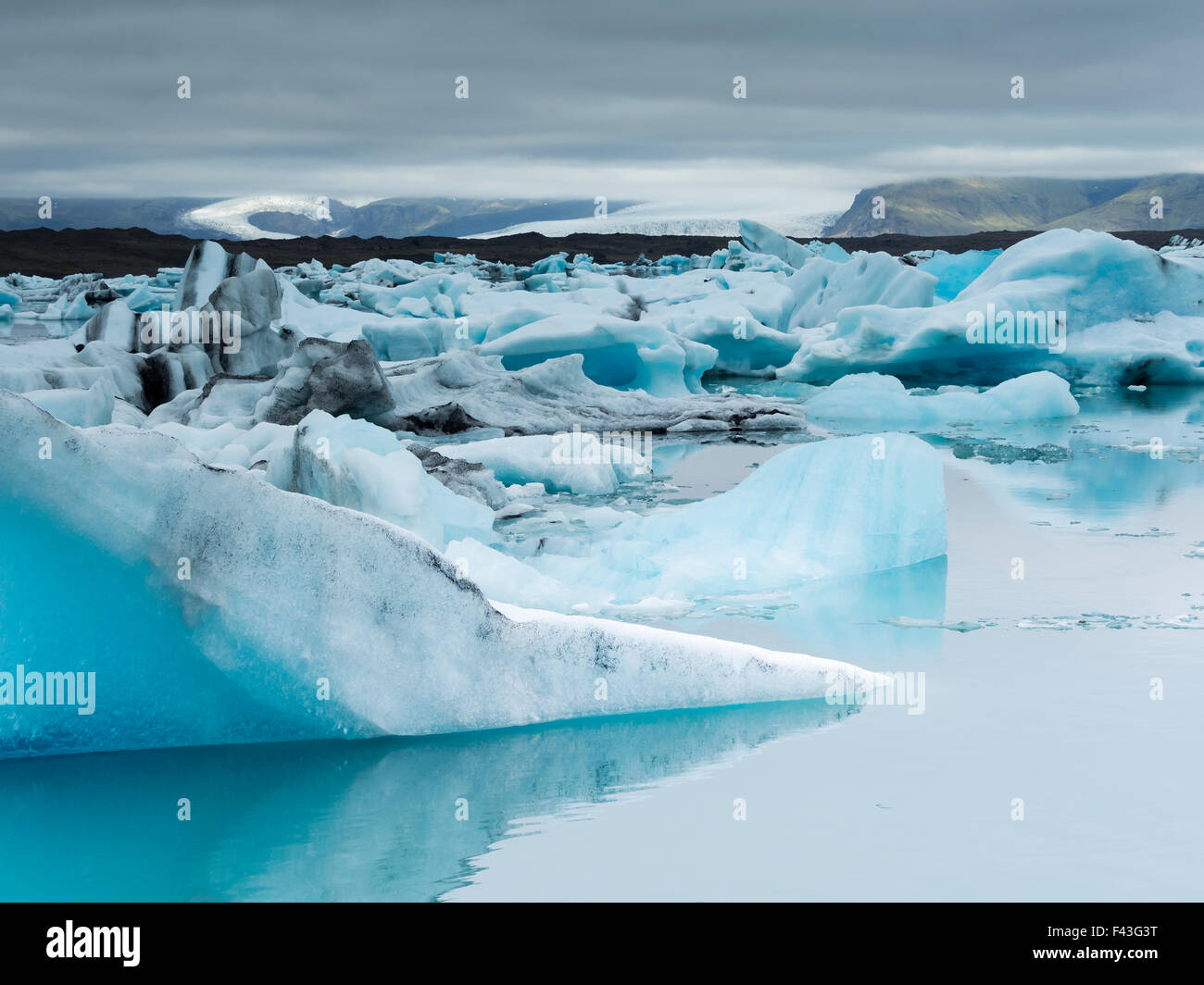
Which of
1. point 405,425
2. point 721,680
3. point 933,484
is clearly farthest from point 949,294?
point 721,680

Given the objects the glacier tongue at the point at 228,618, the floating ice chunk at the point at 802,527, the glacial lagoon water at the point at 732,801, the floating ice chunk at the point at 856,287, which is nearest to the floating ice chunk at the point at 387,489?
the floating ice chunk at the point at 802,527

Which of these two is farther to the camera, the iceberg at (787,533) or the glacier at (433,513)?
the iceberg at (787,533)

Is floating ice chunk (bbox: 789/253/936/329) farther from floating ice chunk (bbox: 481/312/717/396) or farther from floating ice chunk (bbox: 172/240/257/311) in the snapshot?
floating ice chunk (bbox: 172/240/257/311)

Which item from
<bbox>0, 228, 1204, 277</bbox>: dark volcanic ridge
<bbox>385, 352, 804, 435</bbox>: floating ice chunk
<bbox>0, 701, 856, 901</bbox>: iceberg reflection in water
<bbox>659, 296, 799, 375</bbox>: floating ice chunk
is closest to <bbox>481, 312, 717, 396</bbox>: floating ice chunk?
<bbox>385, 352, 804, 435</bbox>: floating ice chunk

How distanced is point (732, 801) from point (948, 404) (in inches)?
313

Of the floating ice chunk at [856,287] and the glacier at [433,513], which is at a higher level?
the floating ice chunk at [856,287]

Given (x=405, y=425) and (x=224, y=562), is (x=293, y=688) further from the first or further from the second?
(x=405, y=425)

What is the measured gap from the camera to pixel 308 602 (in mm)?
3027

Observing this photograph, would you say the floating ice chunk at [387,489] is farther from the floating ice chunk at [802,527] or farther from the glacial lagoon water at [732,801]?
the glacial lagoon water at [732,801]

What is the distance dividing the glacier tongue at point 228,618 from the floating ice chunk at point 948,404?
24.2 ft

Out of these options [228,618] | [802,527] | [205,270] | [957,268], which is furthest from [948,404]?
[957,268]

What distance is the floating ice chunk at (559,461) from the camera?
6.86 metres

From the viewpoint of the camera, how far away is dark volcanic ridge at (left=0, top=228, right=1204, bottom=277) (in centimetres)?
3916

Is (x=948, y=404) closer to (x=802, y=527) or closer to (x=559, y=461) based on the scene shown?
(x=559, y=461)
